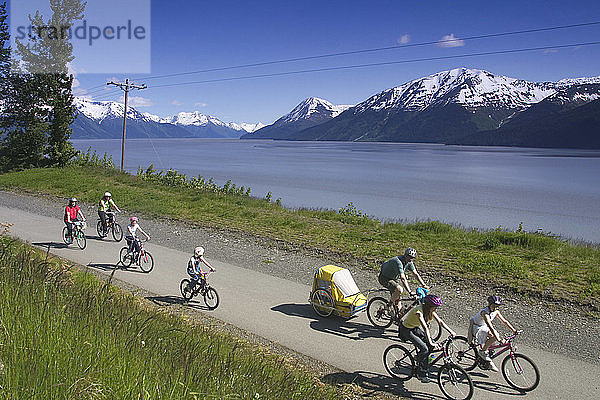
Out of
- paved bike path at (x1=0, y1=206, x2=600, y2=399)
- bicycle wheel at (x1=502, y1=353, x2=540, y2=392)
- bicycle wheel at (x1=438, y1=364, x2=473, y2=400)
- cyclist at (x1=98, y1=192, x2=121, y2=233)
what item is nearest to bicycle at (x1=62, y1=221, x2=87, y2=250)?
paved bike path at (x1=0, y1=206, x2=600, y2=399)

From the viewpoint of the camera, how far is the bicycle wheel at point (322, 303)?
10594mm

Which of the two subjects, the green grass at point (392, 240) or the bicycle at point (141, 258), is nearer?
the green grass at point (392, 240)

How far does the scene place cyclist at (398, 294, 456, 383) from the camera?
7.85 metres

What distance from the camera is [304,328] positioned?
10219 millimetres

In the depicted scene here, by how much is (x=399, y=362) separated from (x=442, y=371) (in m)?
0.81

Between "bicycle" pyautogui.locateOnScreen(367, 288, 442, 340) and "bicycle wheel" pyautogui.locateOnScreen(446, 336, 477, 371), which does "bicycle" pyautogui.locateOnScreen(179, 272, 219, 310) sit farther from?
"bicycle wheel" pyautogui.locateOnScreen(446, 336, 477, 371)

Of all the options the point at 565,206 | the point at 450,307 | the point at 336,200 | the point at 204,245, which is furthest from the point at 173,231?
the point at 565,206

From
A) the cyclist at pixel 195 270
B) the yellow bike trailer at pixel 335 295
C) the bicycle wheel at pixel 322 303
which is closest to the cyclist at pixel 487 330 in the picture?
the yellow bike trailer at pixel 335 295

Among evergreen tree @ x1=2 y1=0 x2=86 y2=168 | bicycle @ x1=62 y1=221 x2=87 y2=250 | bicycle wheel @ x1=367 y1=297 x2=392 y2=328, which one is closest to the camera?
bicycle wheel @ x1=367 y1=297 x2=392 y2=328

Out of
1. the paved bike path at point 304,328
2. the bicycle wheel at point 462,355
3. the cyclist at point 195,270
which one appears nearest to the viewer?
the paved bike path at point 304,328

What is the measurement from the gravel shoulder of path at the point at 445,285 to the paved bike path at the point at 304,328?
0.61 m

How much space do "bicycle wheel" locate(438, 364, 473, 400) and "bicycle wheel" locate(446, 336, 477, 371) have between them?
0.37 m

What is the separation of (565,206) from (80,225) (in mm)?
43253

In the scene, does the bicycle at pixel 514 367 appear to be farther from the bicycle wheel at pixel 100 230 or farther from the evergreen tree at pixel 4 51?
the evergreen tree at pixel 4 51
